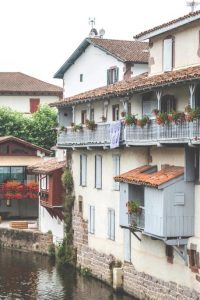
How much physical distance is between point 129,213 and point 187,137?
599 cm

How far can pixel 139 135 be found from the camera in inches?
1630

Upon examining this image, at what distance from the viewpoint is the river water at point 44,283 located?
45.1 metres

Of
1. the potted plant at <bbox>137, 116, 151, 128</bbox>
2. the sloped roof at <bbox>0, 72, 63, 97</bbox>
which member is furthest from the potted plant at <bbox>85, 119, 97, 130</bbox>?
the sloped roof at <bbox>0, 72, 63, 97</bbox>

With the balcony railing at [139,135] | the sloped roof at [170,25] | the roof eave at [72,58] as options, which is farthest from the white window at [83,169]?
the roof eave at [72,58]

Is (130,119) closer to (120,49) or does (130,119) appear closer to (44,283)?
(44,283)

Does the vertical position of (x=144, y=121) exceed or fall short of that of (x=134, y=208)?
it exceeds it

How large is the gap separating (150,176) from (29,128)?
5071 cm

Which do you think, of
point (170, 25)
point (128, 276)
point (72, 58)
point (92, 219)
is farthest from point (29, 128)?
point (170, 25)

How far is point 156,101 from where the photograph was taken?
139 feet

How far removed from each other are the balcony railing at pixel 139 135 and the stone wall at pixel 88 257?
16.4 ft

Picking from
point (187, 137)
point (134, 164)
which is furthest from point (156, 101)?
point (187, 137)

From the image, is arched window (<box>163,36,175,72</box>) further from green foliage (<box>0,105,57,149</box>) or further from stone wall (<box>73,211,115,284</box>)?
green foliage (<box>0,105,57,149</box>)

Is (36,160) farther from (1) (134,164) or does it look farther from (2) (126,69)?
(1) (134,164)

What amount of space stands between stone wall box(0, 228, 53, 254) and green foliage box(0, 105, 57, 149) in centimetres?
2616
